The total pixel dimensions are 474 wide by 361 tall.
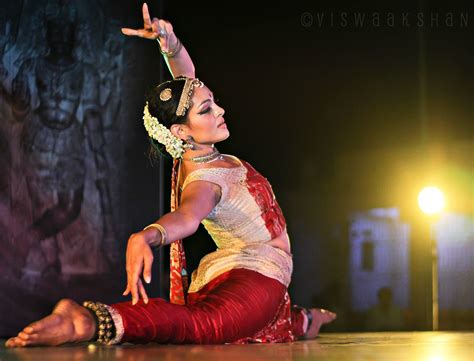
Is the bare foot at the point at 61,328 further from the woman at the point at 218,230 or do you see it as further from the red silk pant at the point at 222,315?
the woman at the point at 218,230

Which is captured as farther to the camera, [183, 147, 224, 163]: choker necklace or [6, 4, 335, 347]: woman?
[183, 147, 224, 163]: choker necklace

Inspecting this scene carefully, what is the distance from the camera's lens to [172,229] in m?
2.44

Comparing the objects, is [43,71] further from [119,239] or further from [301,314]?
[301,314]

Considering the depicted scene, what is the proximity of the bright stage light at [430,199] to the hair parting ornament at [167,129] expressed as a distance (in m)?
1.87


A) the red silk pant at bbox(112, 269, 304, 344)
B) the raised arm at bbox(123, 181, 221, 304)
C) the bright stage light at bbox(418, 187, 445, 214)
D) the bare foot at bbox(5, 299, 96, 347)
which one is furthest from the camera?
the bright stage light at bbox(418, 187, 445, 214)

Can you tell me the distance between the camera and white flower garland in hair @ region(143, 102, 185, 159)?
2.93 meters

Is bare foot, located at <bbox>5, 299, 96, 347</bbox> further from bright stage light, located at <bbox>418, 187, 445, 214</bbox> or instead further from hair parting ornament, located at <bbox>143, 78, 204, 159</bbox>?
bright stage light, located at <bbox>418, 187, 445, 214</bbox>

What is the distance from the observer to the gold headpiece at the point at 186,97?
291cm

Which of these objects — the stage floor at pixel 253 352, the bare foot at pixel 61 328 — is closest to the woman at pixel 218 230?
the stage floor at pixel 253 352

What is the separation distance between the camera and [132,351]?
2.38 meters

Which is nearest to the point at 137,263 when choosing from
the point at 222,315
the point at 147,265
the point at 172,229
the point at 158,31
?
the point at 147,265

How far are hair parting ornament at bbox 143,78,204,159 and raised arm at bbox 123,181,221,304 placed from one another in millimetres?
196

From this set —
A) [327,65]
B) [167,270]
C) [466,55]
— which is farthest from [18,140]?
[466,55]

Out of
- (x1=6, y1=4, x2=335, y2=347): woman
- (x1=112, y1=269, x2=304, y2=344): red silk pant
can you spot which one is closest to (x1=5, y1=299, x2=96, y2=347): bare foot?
(x1=112, y1=269, x2=304, y2=344): red silk pant
